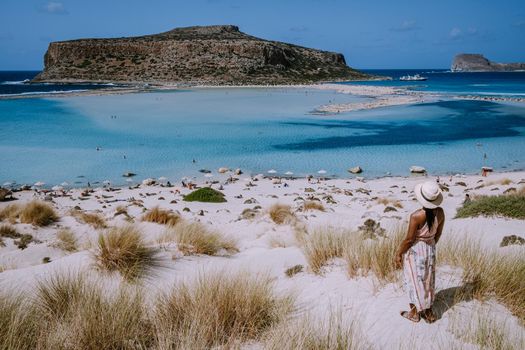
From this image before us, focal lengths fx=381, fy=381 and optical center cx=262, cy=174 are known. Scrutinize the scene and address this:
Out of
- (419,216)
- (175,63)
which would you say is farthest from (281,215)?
(175,63)

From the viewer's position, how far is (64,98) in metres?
46.7

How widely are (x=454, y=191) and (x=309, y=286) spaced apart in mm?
9957

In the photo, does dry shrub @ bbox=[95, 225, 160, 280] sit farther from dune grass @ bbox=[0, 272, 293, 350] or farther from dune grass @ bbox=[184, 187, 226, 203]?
dune grass @ bbox=[184, 187, 226, 203]

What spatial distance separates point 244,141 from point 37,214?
1487 centimetres

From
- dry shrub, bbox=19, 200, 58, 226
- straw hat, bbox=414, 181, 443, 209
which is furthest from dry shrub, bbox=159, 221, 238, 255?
dry shrub, bbox=19, 200, 58, 226

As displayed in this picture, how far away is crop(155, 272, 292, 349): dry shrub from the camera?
3164 mm

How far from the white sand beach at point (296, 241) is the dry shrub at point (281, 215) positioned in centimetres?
13

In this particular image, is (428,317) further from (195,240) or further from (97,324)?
(195,240)

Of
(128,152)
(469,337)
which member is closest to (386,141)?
(128,152)

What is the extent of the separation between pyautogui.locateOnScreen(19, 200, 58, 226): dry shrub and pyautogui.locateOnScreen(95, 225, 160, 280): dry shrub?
4493 millimetres

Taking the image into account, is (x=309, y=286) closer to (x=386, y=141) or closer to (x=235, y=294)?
(x=235, y=294)

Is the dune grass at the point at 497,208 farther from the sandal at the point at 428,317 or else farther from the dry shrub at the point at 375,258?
the sandal at the point at 428,317

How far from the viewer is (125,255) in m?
5.14

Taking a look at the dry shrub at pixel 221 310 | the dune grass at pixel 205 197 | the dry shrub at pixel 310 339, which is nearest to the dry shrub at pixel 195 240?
the dry shrub at pixel 221 310
